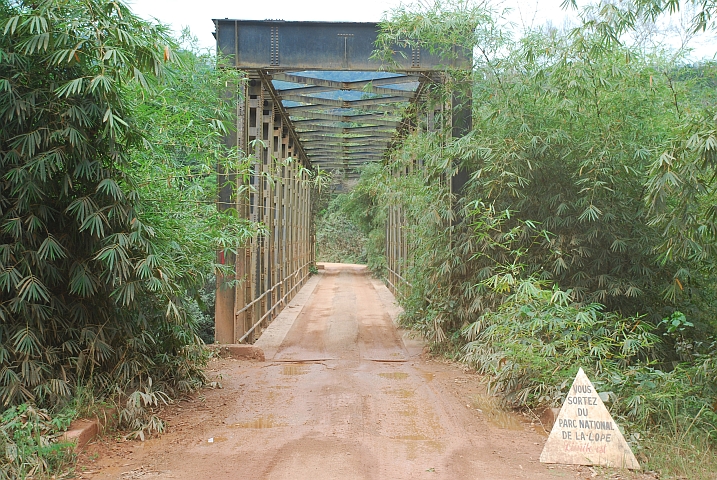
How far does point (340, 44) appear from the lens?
25.2 feet

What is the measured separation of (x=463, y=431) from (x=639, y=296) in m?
2.67

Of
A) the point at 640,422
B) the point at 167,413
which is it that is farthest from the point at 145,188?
the point at 640,422

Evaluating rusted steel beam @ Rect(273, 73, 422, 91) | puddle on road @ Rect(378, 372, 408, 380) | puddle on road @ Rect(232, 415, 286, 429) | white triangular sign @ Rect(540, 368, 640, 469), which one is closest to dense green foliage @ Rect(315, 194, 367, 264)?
rusted steel beam @ Rect(273, 73, 422, 91)

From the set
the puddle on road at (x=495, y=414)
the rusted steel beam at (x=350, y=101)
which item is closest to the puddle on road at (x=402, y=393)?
the puddle on road at (x=495, y=414)

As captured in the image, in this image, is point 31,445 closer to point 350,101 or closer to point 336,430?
point 336,430

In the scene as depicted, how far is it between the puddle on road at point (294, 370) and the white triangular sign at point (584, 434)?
10.8 ft

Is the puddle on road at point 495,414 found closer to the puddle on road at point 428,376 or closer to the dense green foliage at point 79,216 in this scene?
the puddle on road at point 428,376

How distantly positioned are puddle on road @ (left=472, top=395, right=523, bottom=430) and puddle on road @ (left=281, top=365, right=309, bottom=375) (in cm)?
198

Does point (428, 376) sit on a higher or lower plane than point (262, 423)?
lower

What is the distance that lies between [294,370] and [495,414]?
253cm

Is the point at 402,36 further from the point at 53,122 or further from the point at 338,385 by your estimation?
the point at 53,122

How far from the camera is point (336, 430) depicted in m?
4.32

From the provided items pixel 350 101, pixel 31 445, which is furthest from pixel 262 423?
pixel 350 101

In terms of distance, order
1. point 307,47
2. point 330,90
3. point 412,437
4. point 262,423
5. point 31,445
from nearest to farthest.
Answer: point 31,445 → point 412,437 → point 262,423 → point 307,47 → point 330,90
